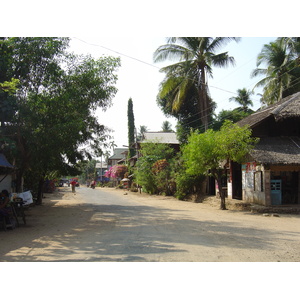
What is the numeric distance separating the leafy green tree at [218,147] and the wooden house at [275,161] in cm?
102

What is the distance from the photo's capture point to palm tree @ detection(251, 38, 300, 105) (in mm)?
26531

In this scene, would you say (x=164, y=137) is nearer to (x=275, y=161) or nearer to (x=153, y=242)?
(x=275, y=161)

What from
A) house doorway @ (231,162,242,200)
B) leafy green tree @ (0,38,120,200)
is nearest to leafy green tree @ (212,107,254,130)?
house doorway @ (231,162,242,200)

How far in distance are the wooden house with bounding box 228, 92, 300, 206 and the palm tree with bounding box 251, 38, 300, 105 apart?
8043mm

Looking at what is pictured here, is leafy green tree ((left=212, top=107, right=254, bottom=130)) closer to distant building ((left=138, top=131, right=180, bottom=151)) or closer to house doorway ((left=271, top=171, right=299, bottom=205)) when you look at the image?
distant building ((left=138, top=131, right=180, bottom=151))

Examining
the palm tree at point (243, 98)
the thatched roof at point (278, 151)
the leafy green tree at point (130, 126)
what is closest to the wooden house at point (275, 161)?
the thatched roof at point (278, 151)

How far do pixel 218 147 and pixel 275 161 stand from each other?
114 inches

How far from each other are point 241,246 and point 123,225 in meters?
4.74

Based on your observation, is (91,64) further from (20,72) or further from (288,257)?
(288,257)

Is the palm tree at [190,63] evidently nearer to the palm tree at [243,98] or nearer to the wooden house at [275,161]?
the wooden house at [275,161]

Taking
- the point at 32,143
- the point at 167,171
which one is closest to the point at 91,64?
the point at 32,143

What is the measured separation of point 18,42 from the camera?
11781 mm

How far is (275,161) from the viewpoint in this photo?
1546 cm

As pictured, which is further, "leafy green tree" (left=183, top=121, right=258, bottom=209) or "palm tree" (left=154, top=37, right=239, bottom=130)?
"palm tree" (left=154, top=37, right=239, bottom=130)
